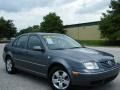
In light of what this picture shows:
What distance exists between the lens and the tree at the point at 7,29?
74438mm

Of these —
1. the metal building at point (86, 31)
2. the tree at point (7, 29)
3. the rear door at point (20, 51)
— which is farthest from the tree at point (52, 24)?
the rear door at point (20, 51)

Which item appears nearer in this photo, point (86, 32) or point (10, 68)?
point (10, 68)

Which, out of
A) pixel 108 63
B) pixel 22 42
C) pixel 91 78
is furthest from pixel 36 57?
pixel 108 63

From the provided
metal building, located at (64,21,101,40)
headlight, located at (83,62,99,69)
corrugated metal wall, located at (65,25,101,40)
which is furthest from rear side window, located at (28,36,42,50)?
corrugated metal wall, located at (65,25,101,40)

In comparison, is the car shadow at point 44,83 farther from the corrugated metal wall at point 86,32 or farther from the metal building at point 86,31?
the corrugated metal wall at point 86,32

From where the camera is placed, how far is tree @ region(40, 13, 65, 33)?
250 feet

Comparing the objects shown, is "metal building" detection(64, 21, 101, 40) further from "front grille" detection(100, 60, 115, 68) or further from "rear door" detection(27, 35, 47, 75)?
"front grille" detection(100, 60, 115, 68)

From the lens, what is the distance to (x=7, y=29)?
75.3m

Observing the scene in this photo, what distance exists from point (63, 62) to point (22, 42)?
2636 millimetres

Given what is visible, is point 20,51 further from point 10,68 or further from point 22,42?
point 10,68

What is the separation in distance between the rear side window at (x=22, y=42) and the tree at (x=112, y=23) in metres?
42.7

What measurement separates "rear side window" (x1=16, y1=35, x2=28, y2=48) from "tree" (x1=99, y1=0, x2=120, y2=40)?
1682 inches

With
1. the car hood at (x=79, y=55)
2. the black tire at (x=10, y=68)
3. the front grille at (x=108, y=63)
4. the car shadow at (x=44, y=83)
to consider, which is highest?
the car hood at (x=79, y=55)

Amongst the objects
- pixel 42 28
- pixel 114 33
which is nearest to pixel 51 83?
pixel 114 33
